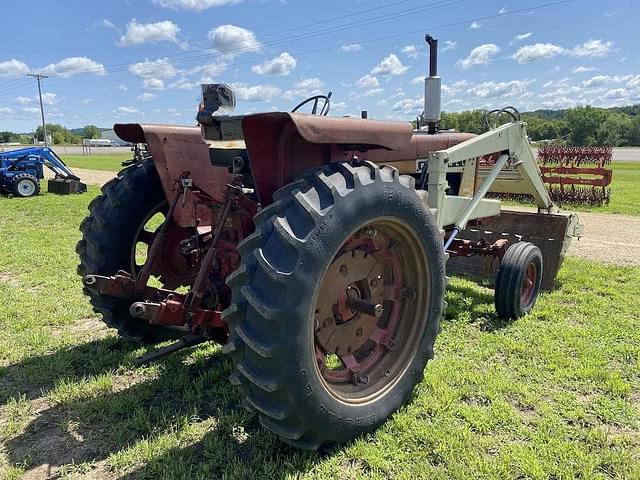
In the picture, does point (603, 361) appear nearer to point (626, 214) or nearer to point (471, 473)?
point (471, 473)

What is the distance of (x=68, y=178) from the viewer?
1467 cm

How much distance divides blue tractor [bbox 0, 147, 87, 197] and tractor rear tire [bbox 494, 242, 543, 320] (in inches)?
528

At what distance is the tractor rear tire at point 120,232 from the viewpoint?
3357 mm

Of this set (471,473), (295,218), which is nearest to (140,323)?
(295,218)

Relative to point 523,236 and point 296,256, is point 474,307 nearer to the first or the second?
point 523,236

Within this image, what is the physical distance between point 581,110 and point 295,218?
65794 mm

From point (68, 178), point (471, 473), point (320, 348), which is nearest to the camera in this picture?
point (471, 473)

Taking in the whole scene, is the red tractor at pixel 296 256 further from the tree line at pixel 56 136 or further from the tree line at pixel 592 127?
the tree line at pixel 56 136

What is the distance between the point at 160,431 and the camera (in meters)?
2.70

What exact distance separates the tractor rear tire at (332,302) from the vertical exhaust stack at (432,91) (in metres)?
1.97

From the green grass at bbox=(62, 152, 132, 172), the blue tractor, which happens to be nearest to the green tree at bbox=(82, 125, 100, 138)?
the green grass at bbox=(62, 152, 132, 172)

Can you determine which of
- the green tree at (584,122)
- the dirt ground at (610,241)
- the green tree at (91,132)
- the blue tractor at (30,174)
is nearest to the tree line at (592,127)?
the green tree at (584,122)

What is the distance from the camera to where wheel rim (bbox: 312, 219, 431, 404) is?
8.71 ft

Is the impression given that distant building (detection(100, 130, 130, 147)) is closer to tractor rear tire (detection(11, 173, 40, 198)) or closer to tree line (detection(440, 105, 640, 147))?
tractor rear tire (detection(11, 173, 40, 198))
